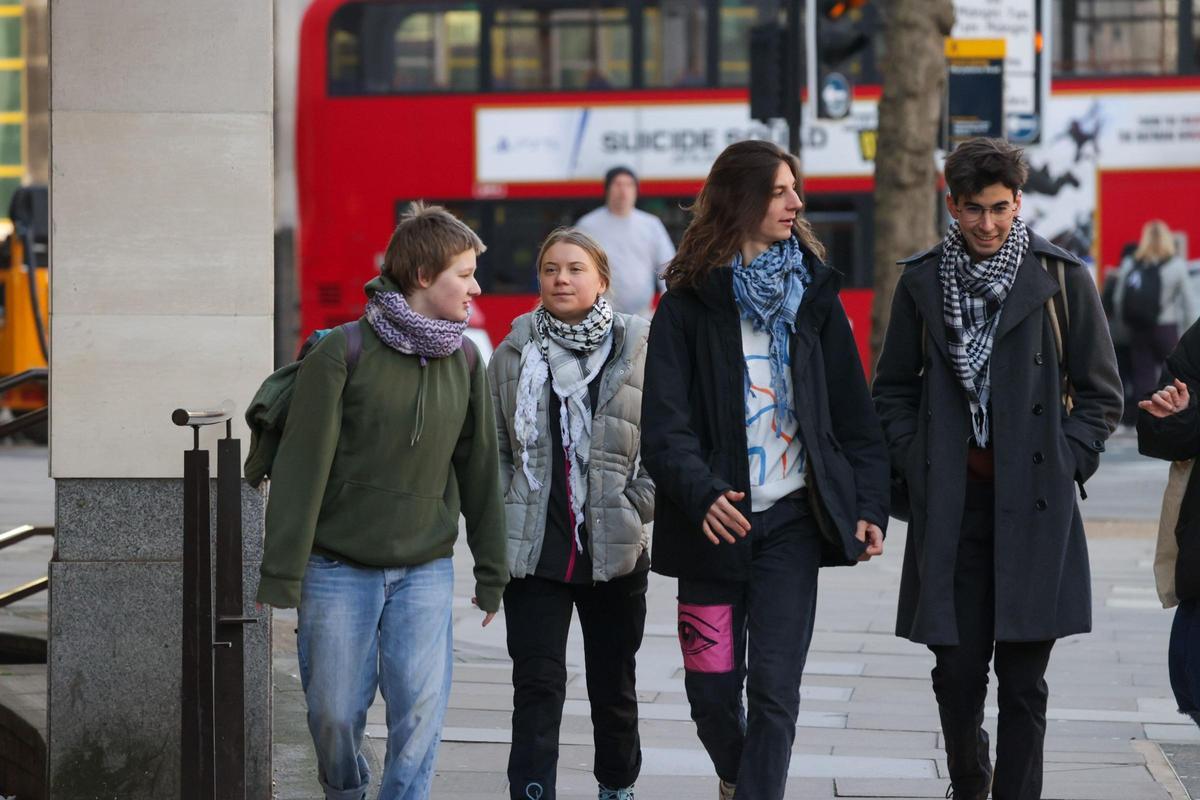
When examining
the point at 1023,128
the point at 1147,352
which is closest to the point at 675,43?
the point at 1147,352

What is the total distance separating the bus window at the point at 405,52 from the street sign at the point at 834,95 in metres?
7.18

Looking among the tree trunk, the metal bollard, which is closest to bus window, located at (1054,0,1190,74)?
the tree trunk

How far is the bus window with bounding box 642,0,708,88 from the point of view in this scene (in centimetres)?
1895

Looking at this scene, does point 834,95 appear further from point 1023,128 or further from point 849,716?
point 849,716

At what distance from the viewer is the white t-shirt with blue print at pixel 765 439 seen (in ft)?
15.0

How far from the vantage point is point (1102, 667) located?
7.77 metres

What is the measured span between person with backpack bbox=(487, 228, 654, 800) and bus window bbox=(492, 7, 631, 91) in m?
14.3

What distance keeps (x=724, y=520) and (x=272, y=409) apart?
3.34 ft

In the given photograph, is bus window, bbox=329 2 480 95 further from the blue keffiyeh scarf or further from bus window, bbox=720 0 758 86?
the blue keffiyeh scarf

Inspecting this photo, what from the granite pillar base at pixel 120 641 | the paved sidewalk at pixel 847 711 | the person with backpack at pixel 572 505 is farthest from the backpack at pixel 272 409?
the paved sidewalk at pixel 847 711

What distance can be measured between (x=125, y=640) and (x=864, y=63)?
14965 mm

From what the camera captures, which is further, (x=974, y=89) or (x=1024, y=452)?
(x=974, y=89)

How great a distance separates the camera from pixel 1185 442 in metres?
4.95

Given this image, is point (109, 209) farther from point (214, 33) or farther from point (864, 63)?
point (864, 63)
